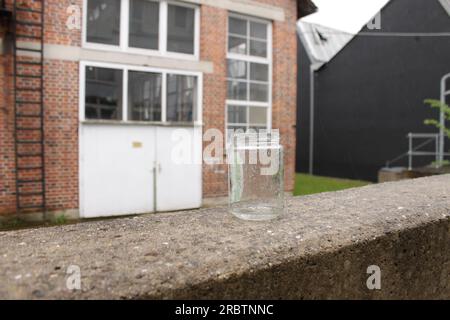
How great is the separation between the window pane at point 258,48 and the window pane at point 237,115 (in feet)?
4.85

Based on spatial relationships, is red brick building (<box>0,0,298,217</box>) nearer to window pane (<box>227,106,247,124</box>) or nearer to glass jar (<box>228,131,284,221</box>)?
window pane (<box>227,106,247,124</box>)

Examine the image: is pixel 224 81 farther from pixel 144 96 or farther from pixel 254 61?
pixel 144 96

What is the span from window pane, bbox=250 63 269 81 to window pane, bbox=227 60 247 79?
0.22 m

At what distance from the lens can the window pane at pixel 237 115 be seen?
380 inches

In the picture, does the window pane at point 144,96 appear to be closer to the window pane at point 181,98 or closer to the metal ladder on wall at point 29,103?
the window pane at point 181,98

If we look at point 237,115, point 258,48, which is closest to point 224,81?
point 237,115

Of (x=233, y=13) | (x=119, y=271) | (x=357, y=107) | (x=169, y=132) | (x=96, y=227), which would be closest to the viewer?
(x=119, y=271)

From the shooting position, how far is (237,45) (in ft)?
32.0

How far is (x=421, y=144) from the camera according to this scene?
13258mm

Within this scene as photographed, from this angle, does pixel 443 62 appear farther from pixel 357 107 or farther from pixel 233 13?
pixel 233 13

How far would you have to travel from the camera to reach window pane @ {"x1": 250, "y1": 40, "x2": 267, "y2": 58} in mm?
9961

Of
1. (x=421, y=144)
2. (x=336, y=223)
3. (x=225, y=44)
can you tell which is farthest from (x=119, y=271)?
(x=421, y=144)
